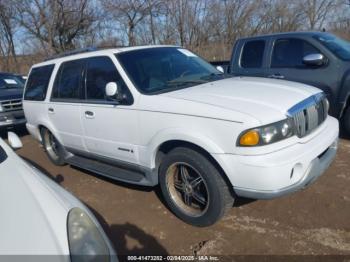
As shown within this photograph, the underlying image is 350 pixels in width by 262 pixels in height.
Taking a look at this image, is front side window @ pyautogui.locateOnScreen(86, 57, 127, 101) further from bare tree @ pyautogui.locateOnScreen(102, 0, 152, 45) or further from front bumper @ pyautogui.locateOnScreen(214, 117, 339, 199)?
bare tree @ pyautogui.locateOnScreen(102, 0, 152, 45)

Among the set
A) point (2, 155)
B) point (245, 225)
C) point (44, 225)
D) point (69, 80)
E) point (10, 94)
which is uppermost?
point (69, 80)

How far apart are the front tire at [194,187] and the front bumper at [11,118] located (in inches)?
266

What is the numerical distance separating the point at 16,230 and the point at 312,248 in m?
2.49

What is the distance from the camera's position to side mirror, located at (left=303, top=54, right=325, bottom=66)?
17.8 ft

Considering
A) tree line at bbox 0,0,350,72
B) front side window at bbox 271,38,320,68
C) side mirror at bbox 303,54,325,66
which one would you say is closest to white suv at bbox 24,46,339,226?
side mirror at bbox 303,54,325,66

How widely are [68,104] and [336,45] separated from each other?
4.73m

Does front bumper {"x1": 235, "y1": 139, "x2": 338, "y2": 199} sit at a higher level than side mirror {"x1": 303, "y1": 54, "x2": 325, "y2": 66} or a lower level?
lower

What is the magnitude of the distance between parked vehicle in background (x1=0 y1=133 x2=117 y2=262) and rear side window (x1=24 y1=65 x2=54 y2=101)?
3161 millimetres

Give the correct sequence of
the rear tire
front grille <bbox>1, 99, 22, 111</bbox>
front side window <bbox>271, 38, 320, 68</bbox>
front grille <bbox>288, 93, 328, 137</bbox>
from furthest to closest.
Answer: front grille <bbox>1, 99, 22, 111</bbox> → front side window <bbox>271, 38, 320, 68</bbox> → the rear tire → front grille <bbox>288, 93, 328, 137</bbox>

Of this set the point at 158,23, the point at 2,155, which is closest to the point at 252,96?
the point at 2,155

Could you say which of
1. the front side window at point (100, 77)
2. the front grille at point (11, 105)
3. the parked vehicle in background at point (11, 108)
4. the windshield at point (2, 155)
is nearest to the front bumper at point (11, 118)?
the parked vehicle in background at point (11, 108)

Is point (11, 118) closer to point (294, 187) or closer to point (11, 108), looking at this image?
point (11, 108)

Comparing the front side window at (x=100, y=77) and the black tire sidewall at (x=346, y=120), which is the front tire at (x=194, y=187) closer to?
the front side window at (x=100, y=77)

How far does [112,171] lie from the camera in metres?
4.27
